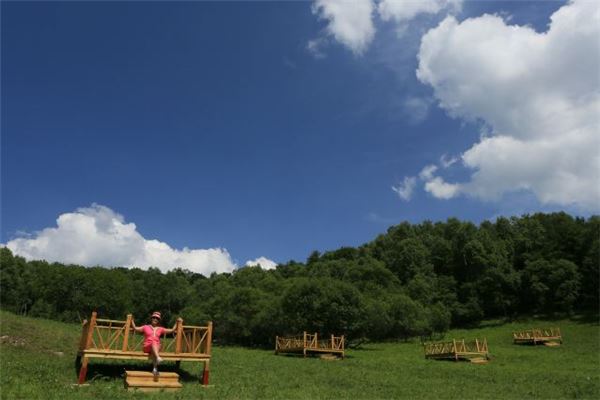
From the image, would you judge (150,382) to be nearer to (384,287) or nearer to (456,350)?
(456,350)

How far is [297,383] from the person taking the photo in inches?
756

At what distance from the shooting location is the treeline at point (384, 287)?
60.0 metres

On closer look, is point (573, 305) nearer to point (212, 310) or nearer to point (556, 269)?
point (556, 269)

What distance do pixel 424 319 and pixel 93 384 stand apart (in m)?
56.8

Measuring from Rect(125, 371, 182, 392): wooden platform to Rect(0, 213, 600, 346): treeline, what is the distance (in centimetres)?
3965

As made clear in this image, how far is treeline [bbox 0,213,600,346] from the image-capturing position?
2362 inches

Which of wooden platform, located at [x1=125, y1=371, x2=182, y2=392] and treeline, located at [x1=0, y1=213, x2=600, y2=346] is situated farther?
treeline, located at [x1=0, y1=213, x2=600, y2=346]

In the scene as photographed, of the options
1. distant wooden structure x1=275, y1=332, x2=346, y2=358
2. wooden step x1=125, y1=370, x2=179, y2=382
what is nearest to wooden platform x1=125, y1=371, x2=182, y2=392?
wooden step x1=125, y1=370, x2=179, y2=382

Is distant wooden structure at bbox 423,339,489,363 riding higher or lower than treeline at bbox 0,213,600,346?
lower

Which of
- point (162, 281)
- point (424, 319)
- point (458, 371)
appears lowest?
point (458, 371)

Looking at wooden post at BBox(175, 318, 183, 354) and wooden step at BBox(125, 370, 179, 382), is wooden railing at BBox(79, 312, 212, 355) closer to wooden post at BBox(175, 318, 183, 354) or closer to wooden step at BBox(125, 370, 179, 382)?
wooden post at BBox(175, 318, 183, 354)

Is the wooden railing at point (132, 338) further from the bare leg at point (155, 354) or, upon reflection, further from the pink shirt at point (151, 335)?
the bare leg at point (155, 354)

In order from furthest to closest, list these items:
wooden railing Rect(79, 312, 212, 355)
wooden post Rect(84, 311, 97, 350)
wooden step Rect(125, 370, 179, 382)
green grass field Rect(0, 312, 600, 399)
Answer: wooden railing Rect(79, 312, 212, 355)
wooden post Rect(84, 311, 97, 350)
wooden step Rect(125, 370, 179, 382)
green grass field Rect(0, 312, 600, 399)

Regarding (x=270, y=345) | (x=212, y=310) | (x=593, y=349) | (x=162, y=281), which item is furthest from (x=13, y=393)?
(x=162, y=281)
